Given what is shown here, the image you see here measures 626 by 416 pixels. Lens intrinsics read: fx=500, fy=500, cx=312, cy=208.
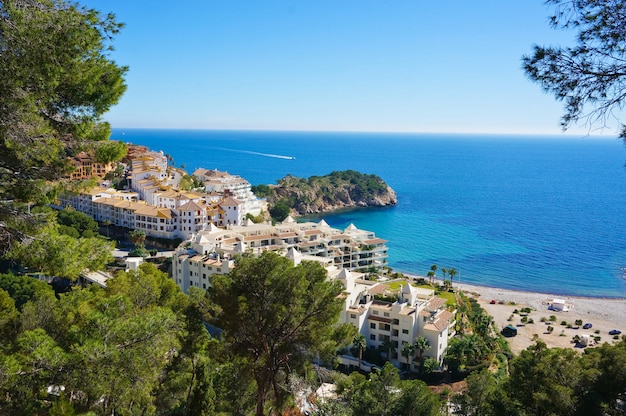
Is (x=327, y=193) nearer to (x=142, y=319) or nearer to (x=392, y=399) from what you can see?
(x=392, y=399)

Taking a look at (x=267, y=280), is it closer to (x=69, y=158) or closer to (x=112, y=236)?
(x=69, y=158)

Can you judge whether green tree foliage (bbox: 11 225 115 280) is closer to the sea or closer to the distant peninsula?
the sea

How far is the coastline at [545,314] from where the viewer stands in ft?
108

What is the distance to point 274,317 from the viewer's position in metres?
12.1

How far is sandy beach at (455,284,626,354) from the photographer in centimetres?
3309

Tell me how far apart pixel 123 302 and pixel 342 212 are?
71216 millimetres

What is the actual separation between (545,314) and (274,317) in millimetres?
32265

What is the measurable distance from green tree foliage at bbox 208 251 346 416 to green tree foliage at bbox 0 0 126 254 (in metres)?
5.42

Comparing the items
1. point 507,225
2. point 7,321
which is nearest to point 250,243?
point 7,321

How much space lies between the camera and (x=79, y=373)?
7.46 m

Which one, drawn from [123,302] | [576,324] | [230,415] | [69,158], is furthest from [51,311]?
[576,324]

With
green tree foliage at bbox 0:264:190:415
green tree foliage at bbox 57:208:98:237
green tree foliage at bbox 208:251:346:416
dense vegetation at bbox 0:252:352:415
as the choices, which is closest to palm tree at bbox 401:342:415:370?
dense vegetation at bbox 0:252:352:415

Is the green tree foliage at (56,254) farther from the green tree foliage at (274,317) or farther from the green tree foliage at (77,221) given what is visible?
the green tree foliage at (77,221)

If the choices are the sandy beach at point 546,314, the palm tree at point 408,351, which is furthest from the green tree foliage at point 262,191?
the palm tree at point 408,351
